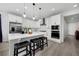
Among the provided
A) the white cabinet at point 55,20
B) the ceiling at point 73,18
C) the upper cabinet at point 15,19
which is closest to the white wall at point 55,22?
the white cabinet at point 55,20

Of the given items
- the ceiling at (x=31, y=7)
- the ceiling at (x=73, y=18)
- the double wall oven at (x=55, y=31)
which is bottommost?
the double wall oven at (x=55, y=31)

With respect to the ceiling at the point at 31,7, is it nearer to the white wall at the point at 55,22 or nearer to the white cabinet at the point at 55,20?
the white wall at the point at 55,22

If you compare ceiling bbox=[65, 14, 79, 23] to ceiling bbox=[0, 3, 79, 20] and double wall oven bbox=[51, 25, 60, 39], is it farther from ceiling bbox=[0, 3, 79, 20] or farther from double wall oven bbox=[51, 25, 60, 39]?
double wall oven bbox=[51, 25, 60, 39]

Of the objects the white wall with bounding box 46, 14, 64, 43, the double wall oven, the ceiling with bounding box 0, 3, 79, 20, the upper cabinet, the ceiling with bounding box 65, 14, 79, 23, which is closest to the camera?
the ceiling with bounding box 0, 3, 79, 20

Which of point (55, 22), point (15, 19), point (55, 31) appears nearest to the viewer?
point (15, 19)

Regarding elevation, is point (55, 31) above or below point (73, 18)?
below

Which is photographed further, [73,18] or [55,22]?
[55,22]

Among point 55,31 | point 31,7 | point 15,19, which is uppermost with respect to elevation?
point 31,7

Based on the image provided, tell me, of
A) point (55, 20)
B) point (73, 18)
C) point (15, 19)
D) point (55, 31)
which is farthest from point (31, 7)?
point (55, 31)

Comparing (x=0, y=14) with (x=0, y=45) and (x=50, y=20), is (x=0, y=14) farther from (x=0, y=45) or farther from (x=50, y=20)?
(x=50, y=20)

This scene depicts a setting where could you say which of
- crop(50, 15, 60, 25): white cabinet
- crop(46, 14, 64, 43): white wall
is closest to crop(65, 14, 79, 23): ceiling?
crop(46, 14, 64, 43): white wall

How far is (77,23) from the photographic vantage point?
321 cm

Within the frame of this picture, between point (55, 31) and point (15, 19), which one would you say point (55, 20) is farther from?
point (15, 19)

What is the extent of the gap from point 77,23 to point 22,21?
2.53 metres
